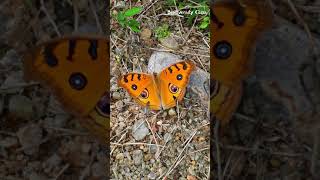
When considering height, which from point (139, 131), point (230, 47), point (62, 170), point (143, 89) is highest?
point (230, 47)

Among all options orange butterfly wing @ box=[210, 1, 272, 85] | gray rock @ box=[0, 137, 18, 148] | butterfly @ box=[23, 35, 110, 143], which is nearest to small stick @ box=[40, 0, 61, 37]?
butterfly @ box=[23, 35, 110, 143]

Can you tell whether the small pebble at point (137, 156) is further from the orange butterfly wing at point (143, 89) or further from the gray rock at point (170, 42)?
the gray rock at point (170, 42)

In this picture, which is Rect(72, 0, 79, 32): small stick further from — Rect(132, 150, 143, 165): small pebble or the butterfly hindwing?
Rect(132, 150, 143, 165): small pebble

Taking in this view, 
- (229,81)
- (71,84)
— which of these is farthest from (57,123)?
(229,81)

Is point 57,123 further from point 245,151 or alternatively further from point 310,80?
point 310,80

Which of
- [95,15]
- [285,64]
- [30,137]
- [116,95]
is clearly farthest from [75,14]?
A: [285,64]

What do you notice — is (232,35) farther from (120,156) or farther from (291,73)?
(120,156)
